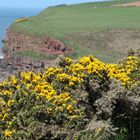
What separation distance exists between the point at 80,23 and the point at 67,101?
5738 cm

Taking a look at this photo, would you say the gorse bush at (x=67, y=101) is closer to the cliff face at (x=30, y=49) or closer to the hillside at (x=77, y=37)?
the hillside at (x=77, y=37)

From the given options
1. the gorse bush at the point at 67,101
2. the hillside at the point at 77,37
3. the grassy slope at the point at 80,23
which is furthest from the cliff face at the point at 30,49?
the gorse bush at the point at 67,101

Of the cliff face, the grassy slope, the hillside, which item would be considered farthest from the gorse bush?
the cliff face

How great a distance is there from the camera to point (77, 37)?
60.7 meters

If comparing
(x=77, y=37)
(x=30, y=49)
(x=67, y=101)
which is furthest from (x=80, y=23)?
(x=67, y=101)

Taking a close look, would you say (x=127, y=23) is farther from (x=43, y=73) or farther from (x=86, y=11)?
(x=43, y=73)

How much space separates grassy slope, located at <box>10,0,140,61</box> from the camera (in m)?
59.1

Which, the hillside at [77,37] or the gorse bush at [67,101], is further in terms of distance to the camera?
the hillside at [77,37]

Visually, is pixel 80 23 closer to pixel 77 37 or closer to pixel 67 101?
pixel 77 37

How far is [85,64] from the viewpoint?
15.0 metres

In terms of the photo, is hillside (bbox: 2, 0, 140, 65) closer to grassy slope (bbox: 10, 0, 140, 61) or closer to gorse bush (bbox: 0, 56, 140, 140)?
grassy slope (bbox: 10, 0, 140, 61)

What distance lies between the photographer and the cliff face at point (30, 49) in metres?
54.4

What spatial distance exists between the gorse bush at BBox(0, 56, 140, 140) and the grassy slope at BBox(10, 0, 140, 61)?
3401 cm

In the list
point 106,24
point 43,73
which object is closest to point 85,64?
point 43,73
